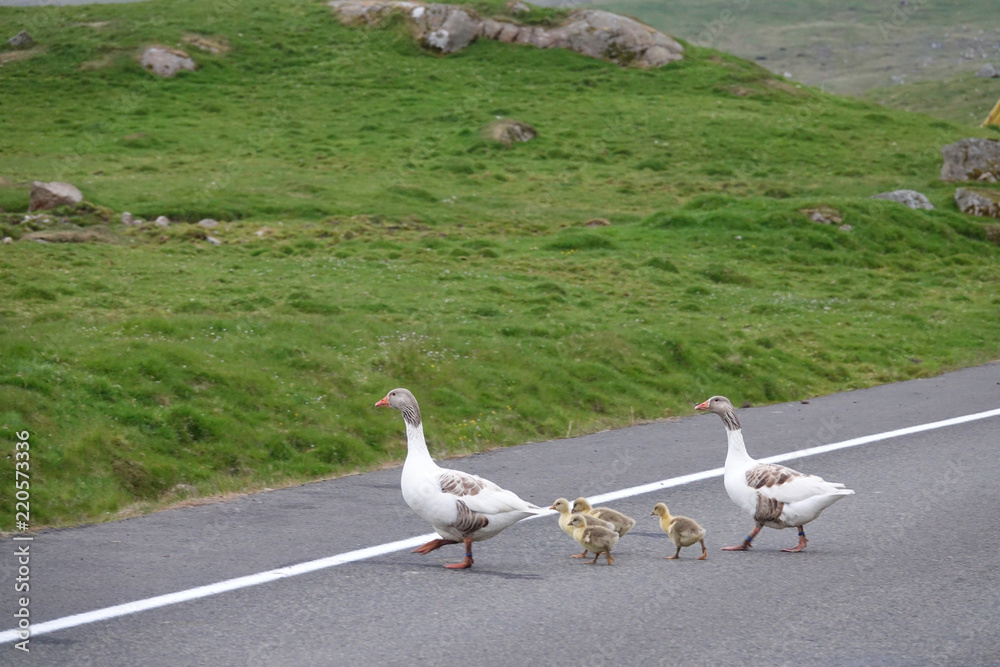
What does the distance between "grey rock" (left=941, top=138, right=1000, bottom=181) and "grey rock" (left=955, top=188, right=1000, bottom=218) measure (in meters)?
4.19

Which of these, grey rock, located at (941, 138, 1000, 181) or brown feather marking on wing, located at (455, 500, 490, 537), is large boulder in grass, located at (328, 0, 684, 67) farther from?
brown feather marking on wing, located at (455, 500, 490, 537)

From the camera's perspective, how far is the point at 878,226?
33250mm

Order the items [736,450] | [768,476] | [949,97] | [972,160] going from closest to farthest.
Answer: [768,476] → [736,450] → [972,160] → [949,97]

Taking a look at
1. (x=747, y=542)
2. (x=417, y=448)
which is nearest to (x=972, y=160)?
(x=747, y=542)

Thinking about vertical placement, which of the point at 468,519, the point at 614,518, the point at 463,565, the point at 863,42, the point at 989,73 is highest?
the point at 863,42

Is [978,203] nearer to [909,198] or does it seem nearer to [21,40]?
[909,198]

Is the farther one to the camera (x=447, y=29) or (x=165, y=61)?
(x=447, y=29)

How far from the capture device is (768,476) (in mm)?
8938

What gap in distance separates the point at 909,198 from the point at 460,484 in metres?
32.8

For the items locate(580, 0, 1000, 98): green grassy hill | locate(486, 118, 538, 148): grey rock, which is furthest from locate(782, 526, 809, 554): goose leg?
locate(580, 0, 1000, 98): green grassy hill

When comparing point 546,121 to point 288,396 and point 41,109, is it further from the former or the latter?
point 288,396

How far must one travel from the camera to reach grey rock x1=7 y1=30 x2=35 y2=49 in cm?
5616

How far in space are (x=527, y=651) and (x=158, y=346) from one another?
9.20 m

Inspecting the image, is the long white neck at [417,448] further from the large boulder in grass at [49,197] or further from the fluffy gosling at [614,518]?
the large boulder in grass at [49,197]
